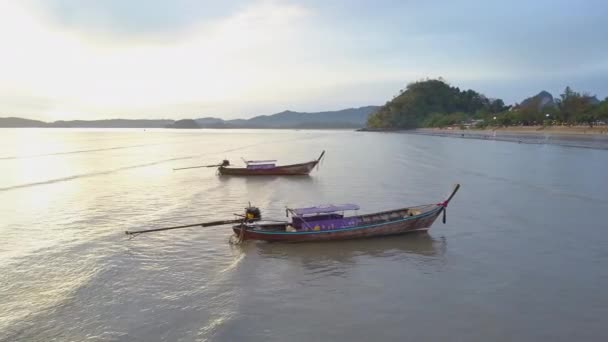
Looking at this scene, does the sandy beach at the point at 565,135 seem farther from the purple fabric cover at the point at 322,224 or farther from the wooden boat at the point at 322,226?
the purple fabric cover at the point at 322,224

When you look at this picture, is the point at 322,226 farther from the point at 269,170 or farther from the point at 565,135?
the point at 565,135

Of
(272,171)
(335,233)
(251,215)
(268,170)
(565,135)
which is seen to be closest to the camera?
(335,233)

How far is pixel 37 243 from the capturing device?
16.1 metres

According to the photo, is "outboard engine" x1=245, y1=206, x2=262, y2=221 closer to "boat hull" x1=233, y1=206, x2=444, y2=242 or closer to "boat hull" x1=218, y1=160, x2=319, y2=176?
"boat hull" x1=233, y1=206, x2=444, y2=242

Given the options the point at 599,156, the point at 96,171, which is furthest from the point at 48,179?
the point at 599,156

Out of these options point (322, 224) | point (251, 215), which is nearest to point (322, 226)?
point (322, 224)

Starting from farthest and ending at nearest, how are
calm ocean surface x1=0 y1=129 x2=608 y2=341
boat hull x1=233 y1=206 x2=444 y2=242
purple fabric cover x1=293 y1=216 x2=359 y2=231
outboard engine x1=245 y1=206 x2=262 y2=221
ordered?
outboard engine x1=245 y1=206 x2=262 y2=221, purple fabric cover x1=293 y1=216 x2=359 y2=231, boat hull x1=233 y1=206 x2=444 y2=242, calm ocean surface x1=0 y1=129 x2=608 y2=341

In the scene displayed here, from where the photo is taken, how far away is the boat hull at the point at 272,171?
37031 mm

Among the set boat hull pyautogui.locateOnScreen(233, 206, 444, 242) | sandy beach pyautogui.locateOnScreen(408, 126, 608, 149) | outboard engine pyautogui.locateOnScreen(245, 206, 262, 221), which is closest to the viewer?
boat hull pyautogui.locateOnScreen(233, 206, 444, 242)

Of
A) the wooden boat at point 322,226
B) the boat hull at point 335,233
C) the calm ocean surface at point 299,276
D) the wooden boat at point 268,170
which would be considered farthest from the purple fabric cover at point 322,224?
the wooden boat at point 268,170

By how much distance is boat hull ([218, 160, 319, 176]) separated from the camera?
1458 inches

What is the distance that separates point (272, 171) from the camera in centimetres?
3712

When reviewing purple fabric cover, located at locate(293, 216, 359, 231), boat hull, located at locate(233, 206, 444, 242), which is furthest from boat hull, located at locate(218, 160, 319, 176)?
purple fabric cover, located at locate(293, 216, 359, 231)

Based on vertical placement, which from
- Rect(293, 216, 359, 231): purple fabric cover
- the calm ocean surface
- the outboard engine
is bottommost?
the calm ocean surface
